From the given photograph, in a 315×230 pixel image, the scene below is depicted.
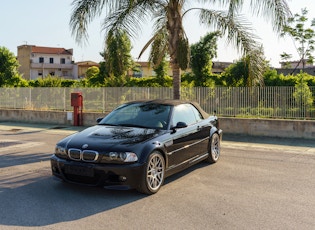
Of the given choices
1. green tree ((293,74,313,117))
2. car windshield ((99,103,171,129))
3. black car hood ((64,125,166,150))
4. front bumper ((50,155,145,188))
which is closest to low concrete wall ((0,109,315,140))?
green tree ((293,74,313,117))

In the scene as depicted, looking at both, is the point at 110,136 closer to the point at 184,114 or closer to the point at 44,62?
the point at 184,114

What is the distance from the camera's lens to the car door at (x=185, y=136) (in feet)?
20.5

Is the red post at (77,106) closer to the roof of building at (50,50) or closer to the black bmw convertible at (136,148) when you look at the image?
the black bmw convertible at (136,148)

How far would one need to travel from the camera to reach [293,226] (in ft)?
14.4

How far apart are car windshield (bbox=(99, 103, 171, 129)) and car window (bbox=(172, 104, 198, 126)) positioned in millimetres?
157

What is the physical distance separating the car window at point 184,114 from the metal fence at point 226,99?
5.30m

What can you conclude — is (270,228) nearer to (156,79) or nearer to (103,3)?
(103,3)

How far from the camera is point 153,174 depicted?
5.66 meters

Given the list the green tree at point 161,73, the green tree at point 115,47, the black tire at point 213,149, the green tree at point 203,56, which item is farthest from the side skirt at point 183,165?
the green tree at point 161,73

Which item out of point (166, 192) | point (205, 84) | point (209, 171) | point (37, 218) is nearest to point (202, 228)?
point (166, 192)

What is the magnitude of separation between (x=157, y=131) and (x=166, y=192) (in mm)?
1051

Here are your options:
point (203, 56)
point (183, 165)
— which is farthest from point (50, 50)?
point (183, 165)

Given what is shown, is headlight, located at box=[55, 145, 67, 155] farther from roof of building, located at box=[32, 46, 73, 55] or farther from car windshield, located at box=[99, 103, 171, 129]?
roof of building, located at box=[32, 46, 73, 55]

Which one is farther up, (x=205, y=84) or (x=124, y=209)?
(x=205, y=84)
